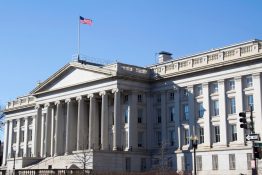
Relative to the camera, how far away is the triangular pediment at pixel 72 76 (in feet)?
256

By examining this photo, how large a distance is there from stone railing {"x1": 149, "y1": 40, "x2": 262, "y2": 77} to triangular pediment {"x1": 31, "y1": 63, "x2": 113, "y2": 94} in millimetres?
8820

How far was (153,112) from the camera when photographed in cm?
7856

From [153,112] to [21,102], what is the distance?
132 feet

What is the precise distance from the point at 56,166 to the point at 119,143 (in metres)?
10.9

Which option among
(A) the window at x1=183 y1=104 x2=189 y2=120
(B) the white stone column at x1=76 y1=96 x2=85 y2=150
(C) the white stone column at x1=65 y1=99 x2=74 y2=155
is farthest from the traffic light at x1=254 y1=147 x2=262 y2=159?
(C) the white stone column at x1=65 y1=99 x2=74 y2=155

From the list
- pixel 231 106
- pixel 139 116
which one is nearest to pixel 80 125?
pixel 139 116

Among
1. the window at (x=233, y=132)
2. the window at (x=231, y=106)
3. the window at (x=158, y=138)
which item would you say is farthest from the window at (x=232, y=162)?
the window at (x=158, y=138)

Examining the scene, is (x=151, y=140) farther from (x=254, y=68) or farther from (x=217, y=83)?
(x=254, y=68)

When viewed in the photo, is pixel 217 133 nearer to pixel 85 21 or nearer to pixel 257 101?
pixel 257 101

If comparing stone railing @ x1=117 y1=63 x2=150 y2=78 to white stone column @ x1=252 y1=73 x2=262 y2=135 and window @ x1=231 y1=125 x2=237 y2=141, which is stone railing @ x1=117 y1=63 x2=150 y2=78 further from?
white stone column @ x1=252 y1=73 x2=262 y2=135

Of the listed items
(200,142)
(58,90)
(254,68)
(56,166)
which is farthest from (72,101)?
(254,68)

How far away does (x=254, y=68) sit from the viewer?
63625mm

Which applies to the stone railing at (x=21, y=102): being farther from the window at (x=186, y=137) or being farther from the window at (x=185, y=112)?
the window at (x=186, y=137)

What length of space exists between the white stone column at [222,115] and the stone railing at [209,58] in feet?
12.3
